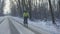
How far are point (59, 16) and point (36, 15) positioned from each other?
12.3m

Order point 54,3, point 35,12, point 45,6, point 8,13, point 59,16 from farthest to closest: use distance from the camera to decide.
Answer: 1. point 8,13
2. point 45,6
3. point 35,12
4. point 54,3
5. point 59,16

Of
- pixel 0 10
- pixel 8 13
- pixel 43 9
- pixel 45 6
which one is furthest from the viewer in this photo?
pixel 8 13

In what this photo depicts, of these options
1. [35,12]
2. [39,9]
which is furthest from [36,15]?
[39,9]

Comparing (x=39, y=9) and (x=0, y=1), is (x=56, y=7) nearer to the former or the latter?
(x=39, y=9)

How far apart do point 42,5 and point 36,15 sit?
733 cm

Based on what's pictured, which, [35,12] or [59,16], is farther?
[35,12]

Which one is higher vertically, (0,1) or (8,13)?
(0,1)

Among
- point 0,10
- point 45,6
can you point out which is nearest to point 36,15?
point 45,6

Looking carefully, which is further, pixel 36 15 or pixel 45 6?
pixel 45 6

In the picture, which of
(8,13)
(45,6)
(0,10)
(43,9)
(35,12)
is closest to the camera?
(35,12)

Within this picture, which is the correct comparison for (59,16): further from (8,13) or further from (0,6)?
(8,13)

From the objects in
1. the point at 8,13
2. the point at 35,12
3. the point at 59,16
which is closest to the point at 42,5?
the point at 35,12

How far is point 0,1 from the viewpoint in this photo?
13312 cm

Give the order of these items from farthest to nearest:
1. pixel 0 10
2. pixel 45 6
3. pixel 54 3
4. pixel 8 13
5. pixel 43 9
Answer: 1. pixel 8 13
2. pixel 0 10
3. pixel 45 6
4. pixel 43 9
5. pixel 54 3
